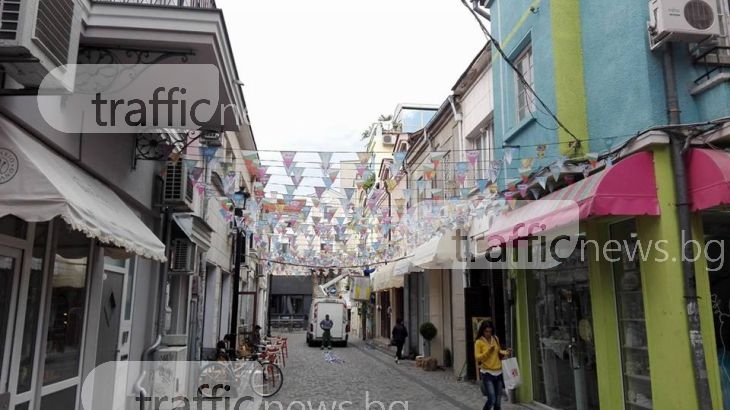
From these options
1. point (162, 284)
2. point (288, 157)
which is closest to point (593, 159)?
point (288, 157)

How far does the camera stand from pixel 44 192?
3900 millimetres

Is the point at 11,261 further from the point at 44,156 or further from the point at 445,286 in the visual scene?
the point at 445,286

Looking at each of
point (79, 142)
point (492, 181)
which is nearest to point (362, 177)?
point (492, 181)

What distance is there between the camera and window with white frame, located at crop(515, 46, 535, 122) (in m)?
9.84

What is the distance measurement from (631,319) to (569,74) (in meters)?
3.74

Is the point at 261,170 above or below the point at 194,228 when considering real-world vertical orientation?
above

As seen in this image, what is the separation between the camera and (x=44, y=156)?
456cm

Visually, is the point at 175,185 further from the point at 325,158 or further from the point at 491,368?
the point at 491,368

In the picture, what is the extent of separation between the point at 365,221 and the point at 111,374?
391 inches

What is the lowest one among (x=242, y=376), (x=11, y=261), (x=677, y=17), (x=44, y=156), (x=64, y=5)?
(x=242, y=376)

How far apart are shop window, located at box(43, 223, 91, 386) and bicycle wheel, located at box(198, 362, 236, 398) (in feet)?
14.1

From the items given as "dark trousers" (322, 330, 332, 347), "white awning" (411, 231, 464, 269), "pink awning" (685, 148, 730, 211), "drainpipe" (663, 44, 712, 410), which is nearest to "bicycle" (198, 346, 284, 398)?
"white awning" (411, 231, 464, 269)

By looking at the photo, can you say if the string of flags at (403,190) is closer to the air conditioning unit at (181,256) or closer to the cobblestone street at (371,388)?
the air conditioning unit at (181,256)

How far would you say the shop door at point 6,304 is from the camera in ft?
14.9
